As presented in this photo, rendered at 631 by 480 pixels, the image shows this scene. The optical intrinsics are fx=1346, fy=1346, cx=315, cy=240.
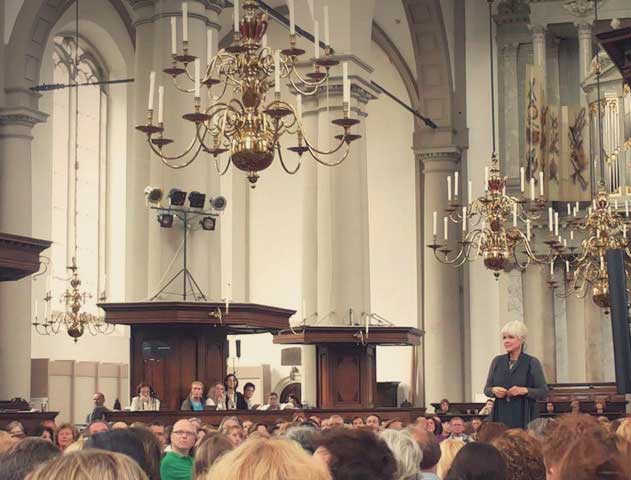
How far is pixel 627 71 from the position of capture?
27.4 ft

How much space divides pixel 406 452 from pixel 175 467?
1.76 metres

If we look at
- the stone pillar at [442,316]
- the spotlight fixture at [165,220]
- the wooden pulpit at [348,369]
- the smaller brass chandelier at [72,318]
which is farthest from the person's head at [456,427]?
the stone pillar at [442,316]

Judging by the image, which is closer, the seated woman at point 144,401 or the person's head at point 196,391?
the person's head at point 196,391

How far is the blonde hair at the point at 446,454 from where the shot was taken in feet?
19.2

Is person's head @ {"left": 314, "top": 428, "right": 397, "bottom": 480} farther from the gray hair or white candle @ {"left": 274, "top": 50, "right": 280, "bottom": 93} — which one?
white candle @ {"left": 274, "top": 50, "right": 280, "bottom": 93}

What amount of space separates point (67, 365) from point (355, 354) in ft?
25.5

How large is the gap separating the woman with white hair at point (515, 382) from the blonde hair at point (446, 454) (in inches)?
75.4

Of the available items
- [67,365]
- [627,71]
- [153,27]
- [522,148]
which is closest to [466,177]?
[522,148]

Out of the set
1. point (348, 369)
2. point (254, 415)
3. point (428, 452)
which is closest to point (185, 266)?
point (254, 415)

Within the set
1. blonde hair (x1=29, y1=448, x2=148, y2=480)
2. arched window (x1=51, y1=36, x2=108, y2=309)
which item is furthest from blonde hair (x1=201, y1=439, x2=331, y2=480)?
arched window (x1=51, y1=36, x2=108, y2=309)

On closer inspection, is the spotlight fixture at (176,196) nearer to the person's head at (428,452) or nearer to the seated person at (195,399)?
the seated person at (195,399)

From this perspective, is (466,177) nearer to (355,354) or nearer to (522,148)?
(522,148)

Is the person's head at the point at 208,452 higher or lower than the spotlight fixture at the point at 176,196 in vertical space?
lower

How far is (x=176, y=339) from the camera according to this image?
53.1ft
